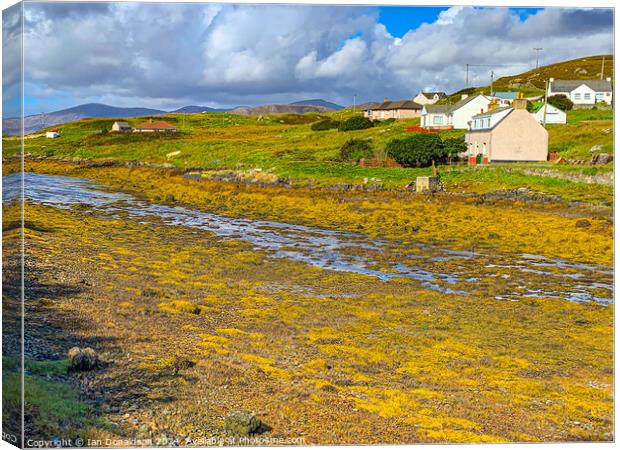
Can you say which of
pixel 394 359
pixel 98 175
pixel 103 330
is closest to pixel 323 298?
pixel 394 359

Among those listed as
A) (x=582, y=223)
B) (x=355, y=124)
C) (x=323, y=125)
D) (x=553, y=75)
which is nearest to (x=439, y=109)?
(x=355, y=124)

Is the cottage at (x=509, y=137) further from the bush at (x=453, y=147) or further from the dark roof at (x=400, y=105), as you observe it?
the dark roof at (x=400, y=105)

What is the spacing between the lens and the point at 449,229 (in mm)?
27609

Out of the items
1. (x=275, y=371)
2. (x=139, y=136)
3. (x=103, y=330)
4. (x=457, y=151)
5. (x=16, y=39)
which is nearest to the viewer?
(x=16, y=39)

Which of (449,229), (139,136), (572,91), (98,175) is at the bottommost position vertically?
(449,229)

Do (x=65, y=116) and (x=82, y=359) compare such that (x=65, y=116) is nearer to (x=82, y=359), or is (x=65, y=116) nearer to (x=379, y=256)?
(x=82, y=359)

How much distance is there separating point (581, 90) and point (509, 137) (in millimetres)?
30565

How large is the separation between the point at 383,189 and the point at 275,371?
29.1 meters

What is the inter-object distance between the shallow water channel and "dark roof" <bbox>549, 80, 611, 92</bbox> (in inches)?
1707

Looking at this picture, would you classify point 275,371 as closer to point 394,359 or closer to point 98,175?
point 394,359

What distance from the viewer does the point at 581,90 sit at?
64750mm

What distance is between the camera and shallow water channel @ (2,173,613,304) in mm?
16906

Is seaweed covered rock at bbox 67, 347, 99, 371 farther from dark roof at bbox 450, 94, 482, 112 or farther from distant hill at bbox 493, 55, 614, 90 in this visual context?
distant hill at bbox 493, 55, 614, 90

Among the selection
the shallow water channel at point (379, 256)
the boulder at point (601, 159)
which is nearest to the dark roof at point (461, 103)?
the boulder at point (601, 159)
